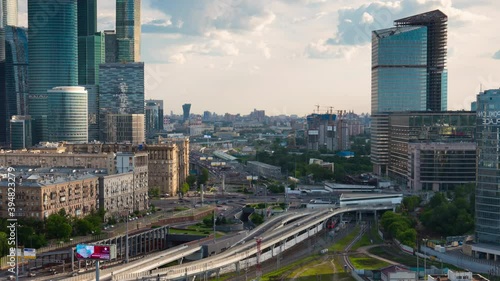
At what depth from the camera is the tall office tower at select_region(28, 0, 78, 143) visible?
107m

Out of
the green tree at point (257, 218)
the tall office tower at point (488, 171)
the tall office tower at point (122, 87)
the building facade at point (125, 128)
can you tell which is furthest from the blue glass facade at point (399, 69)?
the tall office tower at point (488, 171)

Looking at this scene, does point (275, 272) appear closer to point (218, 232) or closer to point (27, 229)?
point (218, 232)

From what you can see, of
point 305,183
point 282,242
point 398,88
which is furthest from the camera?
point 398,88

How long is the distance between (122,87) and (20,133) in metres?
23.7

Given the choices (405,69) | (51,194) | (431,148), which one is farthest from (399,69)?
Result: (51,194)

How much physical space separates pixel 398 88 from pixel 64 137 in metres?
43.9

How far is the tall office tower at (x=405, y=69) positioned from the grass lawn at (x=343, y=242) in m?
37.3

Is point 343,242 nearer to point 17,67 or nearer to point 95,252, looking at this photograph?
point 95,252

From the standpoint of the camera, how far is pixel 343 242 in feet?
171

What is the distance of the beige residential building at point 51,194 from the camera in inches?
1925

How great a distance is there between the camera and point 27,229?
44.2 metres

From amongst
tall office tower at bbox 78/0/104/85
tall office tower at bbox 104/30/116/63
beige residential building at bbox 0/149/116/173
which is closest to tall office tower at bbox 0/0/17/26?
tall office tower at bbox 78/0/104/85

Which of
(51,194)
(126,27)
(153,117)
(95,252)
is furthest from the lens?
(153,117)

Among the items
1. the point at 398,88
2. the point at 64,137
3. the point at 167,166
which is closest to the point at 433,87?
the point at 398,88
